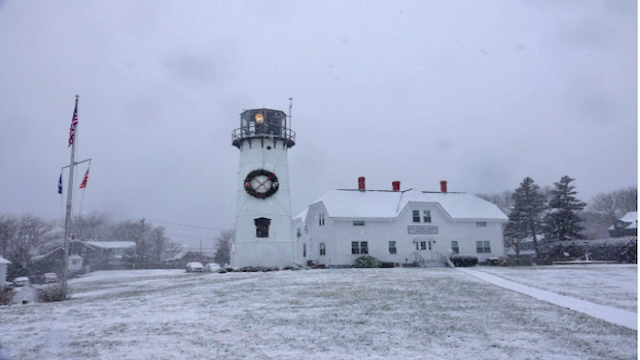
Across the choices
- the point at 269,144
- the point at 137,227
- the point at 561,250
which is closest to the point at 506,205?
the point at 561,250

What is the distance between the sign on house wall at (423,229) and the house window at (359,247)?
12.6 feet

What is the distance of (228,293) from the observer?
51.9ft

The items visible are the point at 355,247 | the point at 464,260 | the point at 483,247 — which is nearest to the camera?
the point at 464,260

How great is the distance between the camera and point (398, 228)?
34.3m

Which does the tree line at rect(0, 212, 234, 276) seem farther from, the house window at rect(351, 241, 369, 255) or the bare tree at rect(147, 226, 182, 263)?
the house window at rect(351, 241, 369, 255)

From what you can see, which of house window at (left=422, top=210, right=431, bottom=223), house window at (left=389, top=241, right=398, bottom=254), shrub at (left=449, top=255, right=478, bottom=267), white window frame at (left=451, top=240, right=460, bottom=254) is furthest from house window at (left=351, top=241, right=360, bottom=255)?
white window frame at (left=451, top=240, right=460, bottom=254)

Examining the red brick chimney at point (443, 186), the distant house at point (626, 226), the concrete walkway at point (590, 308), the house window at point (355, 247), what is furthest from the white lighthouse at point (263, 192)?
the distant house at point (626, 226)

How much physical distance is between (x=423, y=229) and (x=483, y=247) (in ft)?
18.0

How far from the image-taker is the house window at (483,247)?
117ft

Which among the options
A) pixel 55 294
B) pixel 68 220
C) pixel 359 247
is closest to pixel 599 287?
pixel 359 247

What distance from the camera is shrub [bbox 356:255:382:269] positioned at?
31.5m

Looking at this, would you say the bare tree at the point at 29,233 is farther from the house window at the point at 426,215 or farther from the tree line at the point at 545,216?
Result: the tree line at the point at 545,216

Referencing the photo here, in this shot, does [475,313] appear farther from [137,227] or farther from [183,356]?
[137,227]

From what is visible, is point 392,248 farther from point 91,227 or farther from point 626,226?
point 91,227
